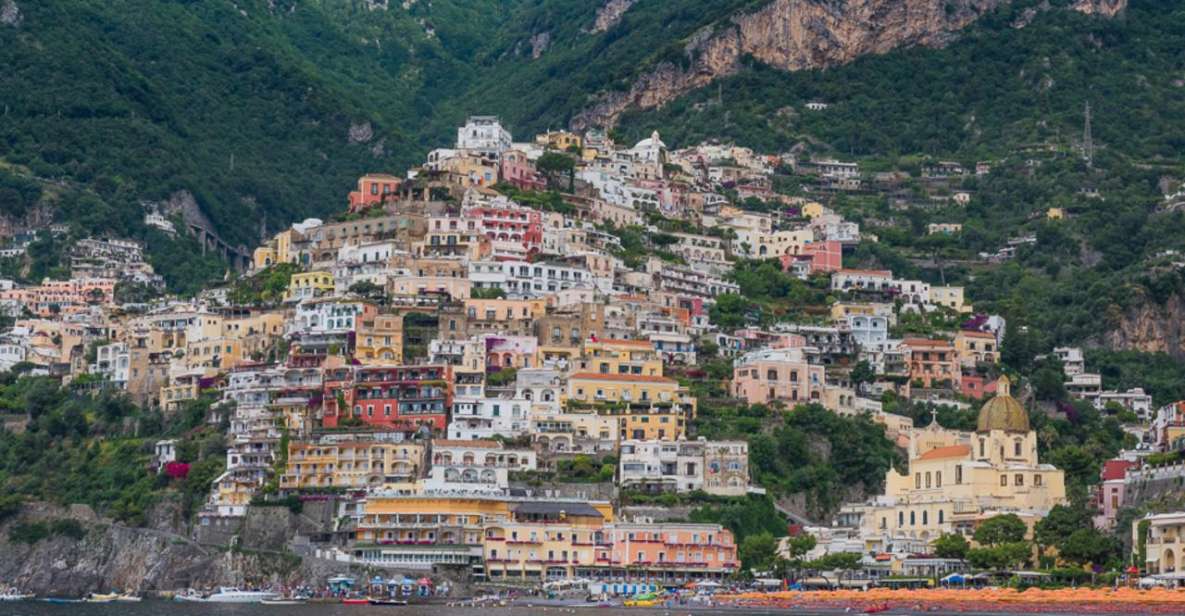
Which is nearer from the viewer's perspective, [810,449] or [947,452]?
[947,452]

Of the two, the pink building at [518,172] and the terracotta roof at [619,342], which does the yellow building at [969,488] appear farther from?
the pink building at [518,172]

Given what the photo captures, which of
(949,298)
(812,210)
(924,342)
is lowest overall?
(924,342)

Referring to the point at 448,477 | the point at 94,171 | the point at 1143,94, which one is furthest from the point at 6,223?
the point at 1143,94

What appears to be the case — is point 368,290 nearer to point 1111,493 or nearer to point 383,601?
point 383,601

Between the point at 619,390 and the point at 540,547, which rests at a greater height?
the point at 619,390

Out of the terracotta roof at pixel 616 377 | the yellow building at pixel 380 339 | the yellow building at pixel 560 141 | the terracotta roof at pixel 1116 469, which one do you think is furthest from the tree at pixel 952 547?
the yellow building at pixel 560 141

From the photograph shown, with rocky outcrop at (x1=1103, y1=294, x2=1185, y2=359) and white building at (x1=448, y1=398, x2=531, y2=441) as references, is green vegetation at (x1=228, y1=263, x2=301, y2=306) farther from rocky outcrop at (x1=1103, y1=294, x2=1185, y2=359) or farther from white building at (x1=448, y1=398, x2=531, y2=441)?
rocky outcrop at (x1=1103, y1=294, x2=1185, y2=359)

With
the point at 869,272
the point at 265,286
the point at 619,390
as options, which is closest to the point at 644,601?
the point at 619,390

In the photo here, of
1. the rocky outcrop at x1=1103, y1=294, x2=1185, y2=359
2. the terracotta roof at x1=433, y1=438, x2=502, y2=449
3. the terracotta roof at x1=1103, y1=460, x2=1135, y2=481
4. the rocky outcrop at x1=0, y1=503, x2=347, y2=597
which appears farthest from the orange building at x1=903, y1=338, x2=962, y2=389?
the rocky outcrop at x1=0, y1=503, x2=347, y2=597
